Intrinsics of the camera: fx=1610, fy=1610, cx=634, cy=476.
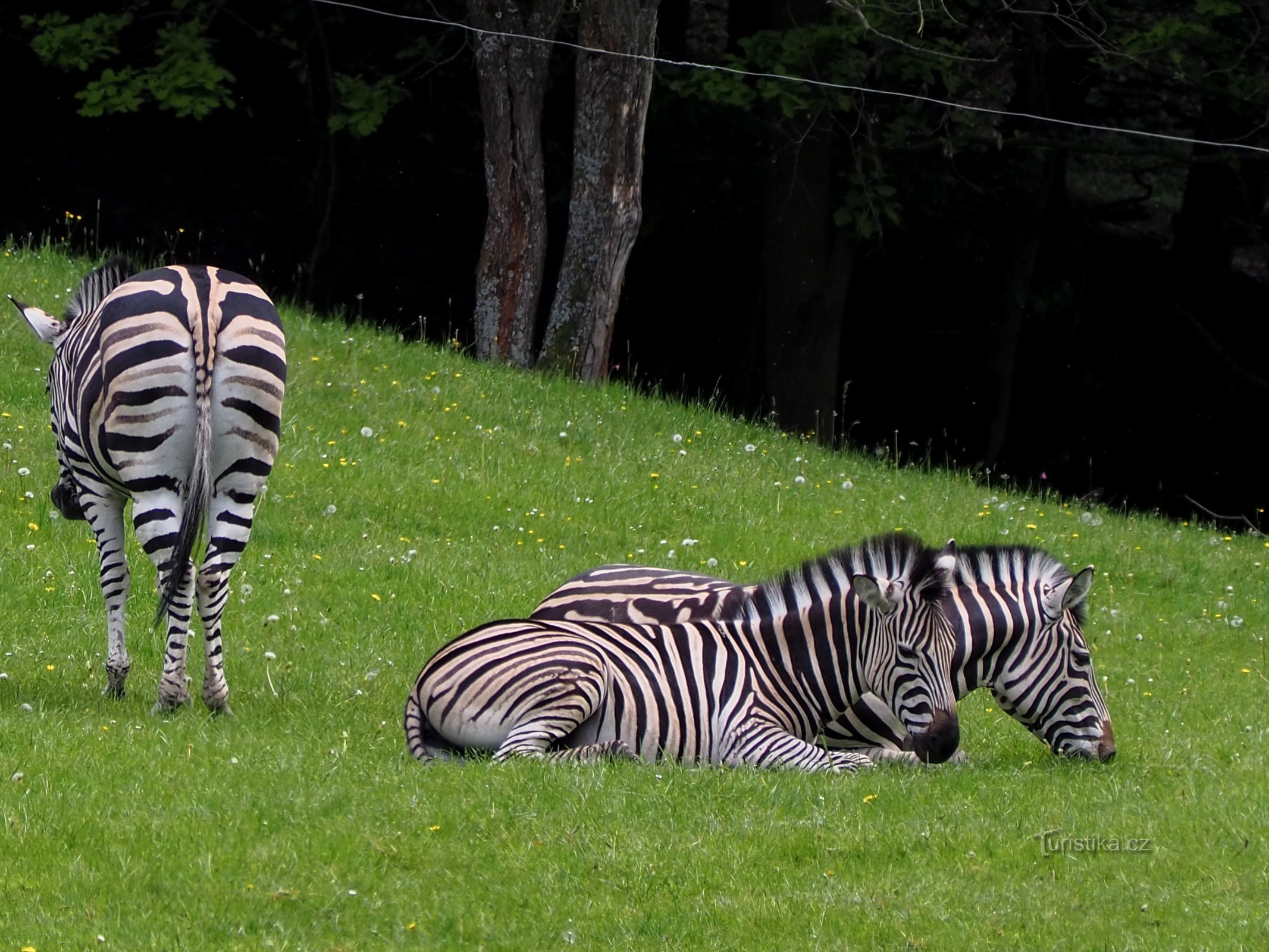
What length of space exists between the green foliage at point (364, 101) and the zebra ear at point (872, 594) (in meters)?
14.1

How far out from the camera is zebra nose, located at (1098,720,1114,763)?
26.3ft

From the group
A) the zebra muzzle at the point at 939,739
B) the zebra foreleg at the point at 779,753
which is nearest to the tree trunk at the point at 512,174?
the zebra foreleg at the point at 779,753

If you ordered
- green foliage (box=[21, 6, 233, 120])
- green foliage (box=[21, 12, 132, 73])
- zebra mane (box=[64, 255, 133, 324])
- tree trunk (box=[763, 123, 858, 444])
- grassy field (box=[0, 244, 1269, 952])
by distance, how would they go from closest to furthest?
grassy field (box=[0, 244, 1269, 952]) < zebra mane (box=[64, 255, 133, 324]) < green foliage (box=[21, 6, 233, 120]) < green foliage (box=[21, 12, 132, 73]) < tree trunk (box=[763, 123, 858, 444])

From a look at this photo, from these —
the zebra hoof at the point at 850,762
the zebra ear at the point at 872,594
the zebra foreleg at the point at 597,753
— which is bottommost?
the zebra foreleg at the point at 597,753

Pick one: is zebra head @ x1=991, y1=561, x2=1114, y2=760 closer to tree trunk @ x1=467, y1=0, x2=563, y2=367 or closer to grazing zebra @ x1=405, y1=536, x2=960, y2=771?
grazing zebra @ x1=405, y1=536, x2=960, y2=771

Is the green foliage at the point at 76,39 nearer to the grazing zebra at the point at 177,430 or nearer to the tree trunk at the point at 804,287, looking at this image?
the tree trunk at the point at 804,287

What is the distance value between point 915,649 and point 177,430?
369cm

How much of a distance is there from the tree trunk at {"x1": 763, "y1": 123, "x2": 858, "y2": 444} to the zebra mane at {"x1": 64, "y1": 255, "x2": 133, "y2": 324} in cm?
1355

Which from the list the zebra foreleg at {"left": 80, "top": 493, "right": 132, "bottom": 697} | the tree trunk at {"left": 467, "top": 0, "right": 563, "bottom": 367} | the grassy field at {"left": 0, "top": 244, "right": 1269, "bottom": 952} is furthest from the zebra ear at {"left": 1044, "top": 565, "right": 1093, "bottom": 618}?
the tree trunk at {"left": 467, "top": 0, "right": 563, "bottom": 367}

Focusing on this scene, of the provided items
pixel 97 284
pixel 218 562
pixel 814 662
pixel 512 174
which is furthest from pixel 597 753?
pixel 512 174

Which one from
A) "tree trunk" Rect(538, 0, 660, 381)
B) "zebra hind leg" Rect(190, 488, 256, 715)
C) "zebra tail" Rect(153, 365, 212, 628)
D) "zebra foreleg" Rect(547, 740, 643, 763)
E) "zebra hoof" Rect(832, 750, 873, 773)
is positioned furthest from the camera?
"tree trunk" Rect(538, 0, 660, 381)

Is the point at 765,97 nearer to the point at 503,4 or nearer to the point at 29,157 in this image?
the point at 503,4

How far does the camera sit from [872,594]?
25.3ft

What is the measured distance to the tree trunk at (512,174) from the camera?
18297 mm
